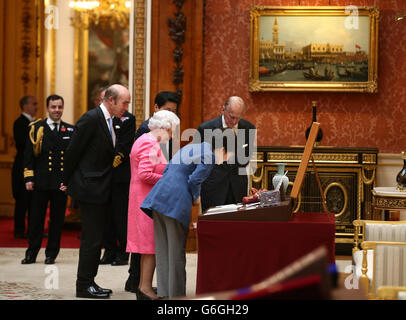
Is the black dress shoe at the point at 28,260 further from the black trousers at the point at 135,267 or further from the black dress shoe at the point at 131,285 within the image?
the black trousers at the point at 135,267

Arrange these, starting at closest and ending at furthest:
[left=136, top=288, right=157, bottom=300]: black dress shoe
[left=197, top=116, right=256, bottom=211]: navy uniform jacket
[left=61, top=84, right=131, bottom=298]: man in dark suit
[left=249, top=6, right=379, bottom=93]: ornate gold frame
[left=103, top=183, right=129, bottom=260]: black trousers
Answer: [left=136, top=288, right=157, bottom=300]: black dress shoe, [left=61, top=84, right=131, bottom=298]: man in dark suit, [left=197, top=116, right=256, bottom=211]: navy uniform jacket, [left=103, top=183, right=129, bottom=260]: black trousers, [left=249, top=6, right=379, bottom=93]: ornate gold frame

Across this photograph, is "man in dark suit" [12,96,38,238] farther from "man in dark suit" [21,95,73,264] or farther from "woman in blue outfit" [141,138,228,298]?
"woman in blue outfit" [141,138,228,298]

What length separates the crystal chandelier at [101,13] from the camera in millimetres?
12344

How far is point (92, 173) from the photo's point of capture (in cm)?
552

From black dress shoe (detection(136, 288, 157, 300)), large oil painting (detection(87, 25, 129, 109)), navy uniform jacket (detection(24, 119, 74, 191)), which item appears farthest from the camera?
large oil painting (detection(87, 25, 129, 109))

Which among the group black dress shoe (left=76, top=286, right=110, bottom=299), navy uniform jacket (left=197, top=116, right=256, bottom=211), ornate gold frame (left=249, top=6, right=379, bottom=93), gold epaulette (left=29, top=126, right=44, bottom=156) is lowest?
black dress shoe (left=76, top=286, right=110, bottom=299)

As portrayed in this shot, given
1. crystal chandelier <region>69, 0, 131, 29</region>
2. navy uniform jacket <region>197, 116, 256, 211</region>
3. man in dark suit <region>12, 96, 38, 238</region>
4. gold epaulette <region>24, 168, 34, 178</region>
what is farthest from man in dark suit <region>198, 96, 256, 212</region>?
→ crystal chandelier <region>69, 0, 131, 29</region>

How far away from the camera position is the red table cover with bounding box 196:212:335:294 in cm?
436

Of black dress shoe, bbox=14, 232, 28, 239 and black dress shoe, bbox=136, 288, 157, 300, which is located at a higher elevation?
black dress shoe, bbox=136, 288, 157, 300

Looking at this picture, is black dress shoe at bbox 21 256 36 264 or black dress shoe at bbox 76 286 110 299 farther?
black dress shoe at bbox 21 256 36 264

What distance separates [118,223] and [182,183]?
250cm

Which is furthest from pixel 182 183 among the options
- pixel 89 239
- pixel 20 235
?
pixel 20 235

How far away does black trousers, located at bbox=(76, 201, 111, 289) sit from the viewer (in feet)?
18.2

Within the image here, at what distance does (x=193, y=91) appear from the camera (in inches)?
338
